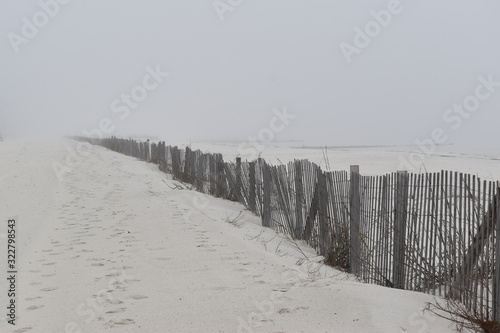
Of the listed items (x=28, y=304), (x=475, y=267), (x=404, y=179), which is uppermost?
(x=404, y=179)

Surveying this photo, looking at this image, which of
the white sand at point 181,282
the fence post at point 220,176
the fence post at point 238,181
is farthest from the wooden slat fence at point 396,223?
the fence post at point 220,176

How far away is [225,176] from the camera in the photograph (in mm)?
10023

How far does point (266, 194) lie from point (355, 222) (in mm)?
2782

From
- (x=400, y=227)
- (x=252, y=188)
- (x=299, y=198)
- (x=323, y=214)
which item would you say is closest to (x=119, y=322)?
(x=400, y=227)

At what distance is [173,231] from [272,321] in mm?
3305

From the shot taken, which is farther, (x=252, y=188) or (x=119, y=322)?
(x=252, y=188)

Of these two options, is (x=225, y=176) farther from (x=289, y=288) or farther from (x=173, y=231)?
(x=289, y=288)

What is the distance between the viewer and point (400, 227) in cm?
421

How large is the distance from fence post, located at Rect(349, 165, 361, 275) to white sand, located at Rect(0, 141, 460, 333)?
216mm

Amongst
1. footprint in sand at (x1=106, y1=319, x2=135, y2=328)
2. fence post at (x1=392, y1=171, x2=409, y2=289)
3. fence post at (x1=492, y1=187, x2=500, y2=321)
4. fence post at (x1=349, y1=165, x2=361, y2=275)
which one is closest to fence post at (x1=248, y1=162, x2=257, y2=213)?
fence post at (x1=349, y1=165, x2=361, y2=275)

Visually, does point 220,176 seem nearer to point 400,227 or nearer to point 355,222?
point 355,222

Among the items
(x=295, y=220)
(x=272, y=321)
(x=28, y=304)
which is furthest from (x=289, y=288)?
(x=295, y=220)

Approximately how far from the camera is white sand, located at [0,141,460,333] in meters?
3.44

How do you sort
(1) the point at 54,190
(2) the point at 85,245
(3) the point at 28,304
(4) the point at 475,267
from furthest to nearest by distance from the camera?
(1) the point at 54,190 → (2) the point at 85,245 → (3) the point at 28,304 → (4) the point at 475,267
